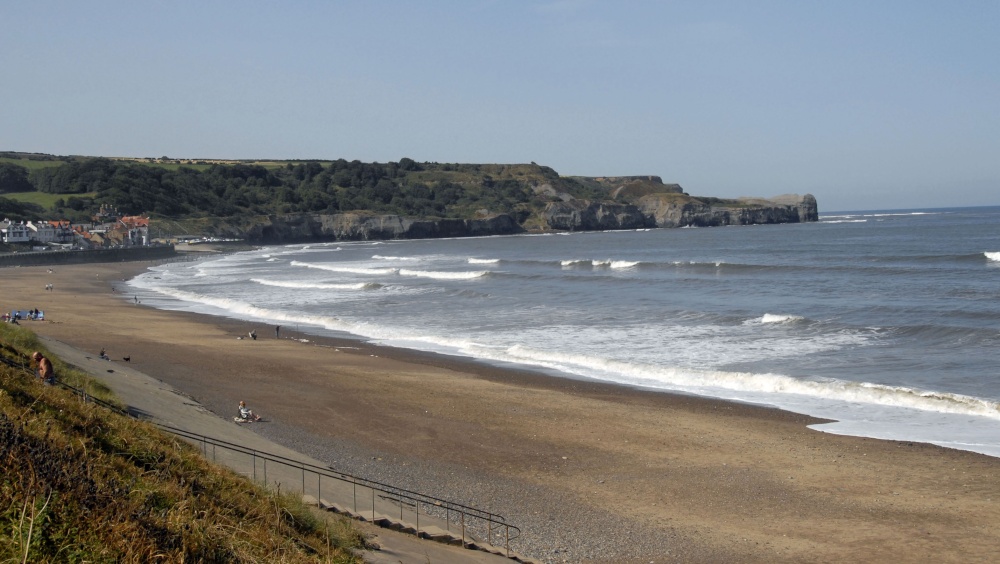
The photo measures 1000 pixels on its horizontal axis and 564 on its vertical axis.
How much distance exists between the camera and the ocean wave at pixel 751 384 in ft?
54.0

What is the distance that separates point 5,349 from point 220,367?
793 centimetres

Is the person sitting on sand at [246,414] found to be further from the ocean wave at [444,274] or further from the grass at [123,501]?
the ocean wave at [444,274]

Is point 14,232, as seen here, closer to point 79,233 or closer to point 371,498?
point 79,233

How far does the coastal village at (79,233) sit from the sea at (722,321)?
132 ft

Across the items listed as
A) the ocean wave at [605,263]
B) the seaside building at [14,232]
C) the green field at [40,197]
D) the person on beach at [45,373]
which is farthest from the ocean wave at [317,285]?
the green field at [40,197]

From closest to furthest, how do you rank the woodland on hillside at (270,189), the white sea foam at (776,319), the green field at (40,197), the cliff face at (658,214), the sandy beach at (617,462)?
the sandy beach at (617,462) → the white sea foam at (776,319) → the green field at (40,197) → the woodland on hillside at (270,189) → the cliff face at (658,214)

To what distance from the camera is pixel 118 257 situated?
Answer: 83.3 m

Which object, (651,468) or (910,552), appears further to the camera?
(651,468)

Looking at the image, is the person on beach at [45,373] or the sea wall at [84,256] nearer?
the person on beach at [45,373]

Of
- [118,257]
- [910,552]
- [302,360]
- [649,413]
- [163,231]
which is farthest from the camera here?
[163,231]

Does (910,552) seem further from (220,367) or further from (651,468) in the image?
(220,367)

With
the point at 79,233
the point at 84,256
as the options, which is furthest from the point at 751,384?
the point at 79,233

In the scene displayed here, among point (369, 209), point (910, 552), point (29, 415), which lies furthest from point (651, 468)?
point (369, 209)

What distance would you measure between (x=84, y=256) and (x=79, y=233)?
19.1 metres
